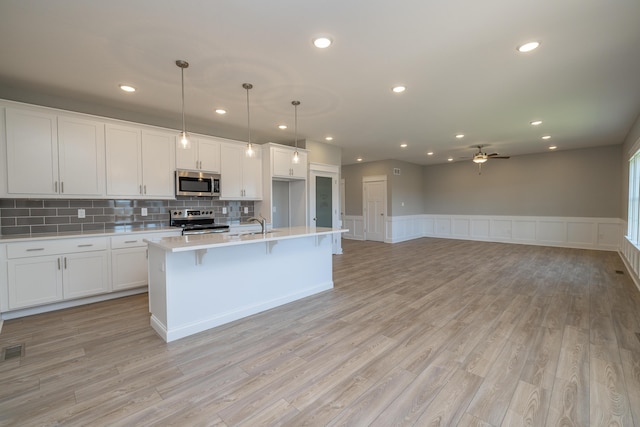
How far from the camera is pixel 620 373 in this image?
2139 millimetres

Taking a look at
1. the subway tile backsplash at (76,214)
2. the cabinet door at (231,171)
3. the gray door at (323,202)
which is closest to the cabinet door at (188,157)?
the cabinet door at (231,171)

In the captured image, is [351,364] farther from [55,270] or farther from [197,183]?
[197,183]

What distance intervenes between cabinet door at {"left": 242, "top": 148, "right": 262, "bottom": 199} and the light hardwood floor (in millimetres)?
2470

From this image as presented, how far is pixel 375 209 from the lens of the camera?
30.2ft

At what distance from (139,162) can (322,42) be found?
3194 mm

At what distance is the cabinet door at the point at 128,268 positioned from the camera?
3.75m

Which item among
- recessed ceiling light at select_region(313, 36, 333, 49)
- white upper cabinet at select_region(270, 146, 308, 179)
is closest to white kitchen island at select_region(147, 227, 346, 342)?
recessed ceiling light at select_region(313, 36, 333, 49)

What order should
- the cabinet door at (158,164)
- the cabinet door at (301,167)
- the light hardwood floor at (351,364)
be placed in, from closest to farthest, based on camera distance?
the light hardwood floor at (351,364), the cabinet door at (158,164), the cabinet door at (301,167)

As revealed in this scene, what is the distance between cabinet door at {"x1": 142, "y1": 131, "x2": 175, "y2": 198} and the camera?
13.7ft

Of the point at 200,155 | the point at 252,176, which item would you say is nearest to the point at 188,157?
the point at 200,155

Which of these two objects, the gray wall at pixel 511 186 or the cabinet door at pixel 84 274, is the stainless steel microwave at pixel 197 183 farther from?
the gray wall at pixel 511 186

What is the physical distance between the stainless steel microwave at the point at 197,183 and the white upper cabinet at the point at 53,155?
3.21 feet

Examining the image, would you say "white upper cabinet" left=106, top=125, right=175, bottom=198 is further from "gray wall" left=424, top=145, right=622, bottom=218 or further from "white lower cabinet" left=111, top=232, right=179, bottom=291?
"gray wall" left=424, top=145, right=622, bottom=218

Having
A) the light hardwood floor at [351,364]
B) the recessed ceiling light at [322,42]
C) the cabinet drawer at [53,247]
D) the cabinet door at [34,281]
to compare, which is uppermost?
the recessed ceiling light at [322,42]
